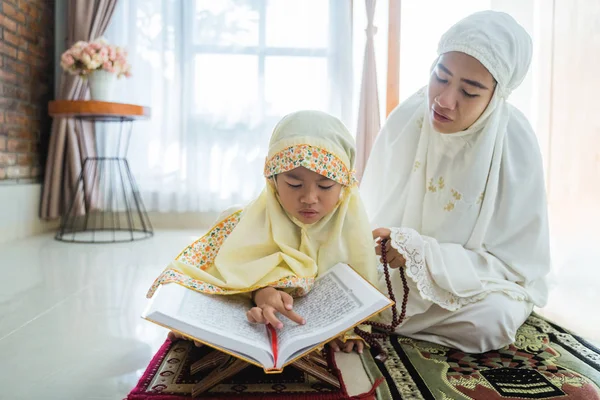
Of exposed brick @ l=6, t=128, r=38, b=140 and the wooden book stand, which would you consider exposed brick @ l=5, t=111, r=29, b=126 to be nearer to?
exposed brick @ l=6, t=128, r=38, b=140

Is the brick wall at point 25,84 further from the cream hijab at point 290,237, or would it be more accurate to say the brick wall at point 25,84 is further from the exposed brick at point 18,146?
the cream hijab at point 290,237

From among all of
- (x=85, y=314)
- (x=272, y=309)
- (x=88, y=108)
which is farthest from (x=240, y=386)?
(x=88, y=108)

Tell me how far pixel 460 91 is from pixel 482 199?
31cm

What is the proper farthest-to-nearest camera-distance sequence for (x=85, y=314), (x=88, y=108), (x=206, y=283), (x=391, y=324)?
(x=88, y=108) < (x=85, y=314) < (x=391, y=324) < (x=206, y=283)

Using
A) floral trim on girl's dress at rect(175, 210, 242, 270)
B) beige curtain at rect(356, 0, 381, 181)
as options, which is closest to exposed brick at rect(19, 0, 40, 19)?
beige curtain at rect(356, 0, 381, 181)

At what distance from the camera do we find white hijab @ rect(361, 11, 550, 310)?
1.31 meters

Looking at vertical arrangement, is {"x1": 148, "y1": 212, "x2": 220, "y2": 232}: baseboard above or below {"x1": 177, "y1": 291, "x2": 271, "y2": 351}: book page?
below

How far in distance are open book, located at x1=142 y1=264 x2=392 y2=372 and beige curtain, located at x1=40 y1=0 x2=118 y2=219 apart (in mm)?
2813

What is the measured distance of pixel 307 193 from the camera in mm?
1198

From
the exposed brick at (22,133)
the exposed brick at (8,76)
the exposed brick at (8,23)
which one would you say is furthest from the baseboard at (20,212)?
the exposed brick at (8,23)

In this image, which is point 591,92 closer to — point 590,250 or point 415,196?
point 590,250

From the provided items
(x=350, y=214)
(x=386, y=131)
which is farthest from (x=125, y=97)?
(x=350, y=214)

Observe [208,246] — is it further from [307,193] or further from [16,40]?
[16,40]

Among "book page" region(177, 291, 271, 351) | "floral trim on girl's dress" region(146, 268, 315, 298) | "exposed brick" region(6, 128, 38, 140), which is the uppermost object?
"exposed brick" region(6, 128, 38, 140)
